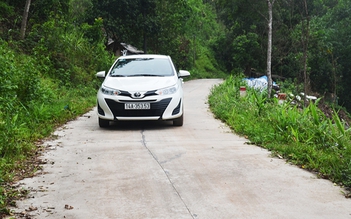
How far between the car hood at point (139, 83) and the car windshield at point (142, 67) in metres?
0.32

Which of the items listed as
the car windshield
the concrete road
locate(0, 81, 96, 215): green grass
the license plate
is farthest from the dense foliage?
the concrete road

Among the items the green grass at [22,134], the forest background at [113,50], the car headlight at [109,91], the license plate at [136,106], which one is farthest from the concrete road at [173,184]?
the car headlight at [109,91]

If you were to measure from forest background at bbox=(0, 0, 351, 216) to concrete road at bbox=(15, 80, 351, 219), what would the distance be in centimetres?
51

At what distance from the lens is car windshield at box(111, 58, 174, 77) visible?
989cm

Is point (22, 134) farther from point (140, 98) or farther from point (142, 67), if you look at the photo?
point (142, 67)

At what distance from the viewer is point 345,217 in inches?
153

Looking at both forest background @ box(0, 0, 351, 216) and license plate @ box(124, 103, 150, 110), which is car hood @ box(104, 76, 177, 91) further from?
forest background @ box(0, 0, 351, 216)

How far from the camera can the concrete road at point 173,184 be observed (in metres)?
4.03

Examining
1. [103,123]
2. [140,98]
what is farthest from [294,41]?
[140,98]

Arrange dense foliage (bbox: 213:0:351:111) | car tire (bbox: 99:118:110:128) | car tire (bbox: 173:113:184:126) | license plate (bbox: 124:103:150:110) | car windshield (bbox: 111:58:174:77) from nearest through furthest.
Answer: license plate (bbox: 124:103:150:110) → car tire (bbox: 99:118:110:128) → car tire (bbox: 173:113:184:126) → car windshield (bbox: 111:58:174:77) → dense foliage (bbox: 213:0:351:111)

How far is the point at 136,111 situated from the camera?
352 inches

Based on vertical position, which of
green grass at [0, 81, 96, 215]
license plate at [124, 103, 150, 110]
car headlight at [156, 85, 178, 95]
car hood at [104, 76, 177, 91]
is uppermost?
car hood at [104, 76, 177, 91]

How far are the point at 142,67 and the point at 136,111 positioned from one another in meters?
1.55

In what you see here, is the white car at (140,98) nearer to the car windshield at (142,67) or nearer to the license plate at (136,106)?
the license plate at (136,106)
